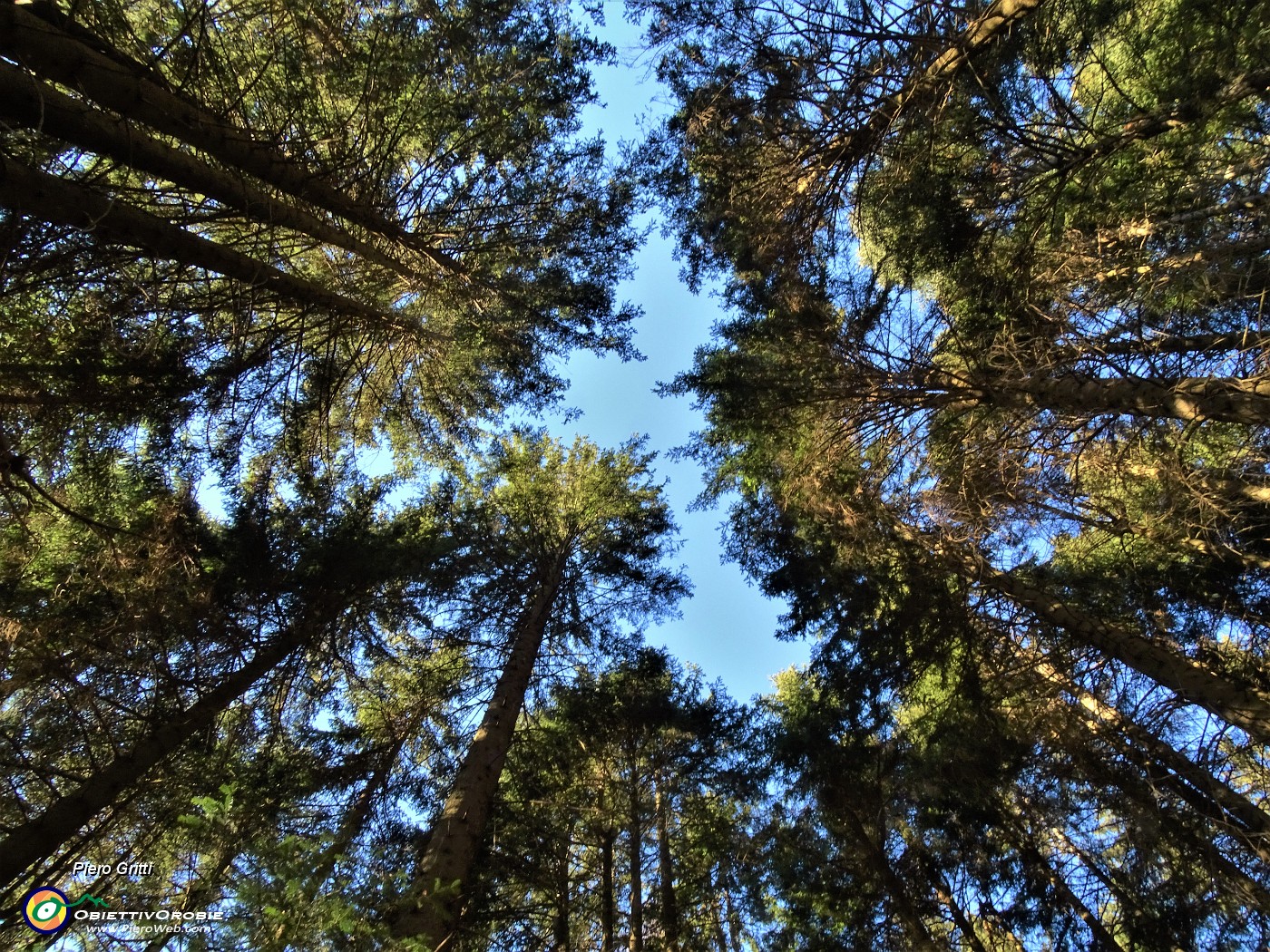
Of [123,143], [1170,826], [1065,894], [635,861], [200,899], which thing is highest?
[123,143]

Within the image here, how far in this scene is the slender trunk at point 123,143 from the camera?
331 cm

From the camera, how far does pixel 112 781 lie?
523 cm

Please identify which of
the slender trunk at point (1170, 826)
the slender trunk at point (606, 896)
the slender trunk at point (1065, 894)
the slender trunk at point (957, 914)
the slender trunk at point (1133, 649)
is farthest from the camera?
the slender trunk at point (606, 896)

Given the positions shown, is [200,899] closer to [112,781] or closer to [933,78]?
[112,781]

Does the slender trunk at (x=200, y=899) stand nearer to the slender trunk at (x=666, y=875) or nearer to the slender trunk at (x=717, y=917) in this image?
the slender trunk at (x=666, y=875)

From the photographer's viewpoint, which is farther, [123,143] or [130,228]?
[130,228]

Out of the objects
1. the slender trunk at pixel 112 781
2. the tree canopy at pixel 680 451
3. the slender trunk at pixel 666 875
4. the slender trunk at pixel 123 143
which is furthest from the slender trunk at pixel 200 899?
the slender trunk at pixel 666 875

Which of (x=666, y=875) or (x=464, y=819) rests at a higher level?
(x=666, y=875)

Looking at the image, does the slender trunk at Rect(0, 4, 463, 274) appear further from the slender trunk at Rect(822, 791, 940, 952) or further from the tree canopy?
the slender trunk at Rect(822, 791, 940, 952)

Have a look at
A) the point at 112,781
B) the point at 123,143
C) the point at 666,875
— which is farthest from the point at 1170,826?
the point at 123,143

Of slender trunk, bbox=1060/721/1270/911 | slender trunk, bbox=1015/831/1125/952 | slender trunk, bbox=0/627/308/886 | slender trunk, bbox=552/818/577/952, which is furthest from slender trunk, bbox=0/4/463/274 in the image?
slender trunk, bbox=1015/831/1125/952

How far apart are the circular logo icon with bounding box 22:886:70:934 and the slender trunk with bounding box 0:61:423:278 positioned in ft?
16.9

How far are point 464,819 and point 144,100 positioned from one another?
6.13 metres

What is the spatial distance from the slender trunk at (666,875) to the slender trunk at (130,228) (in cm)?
804
